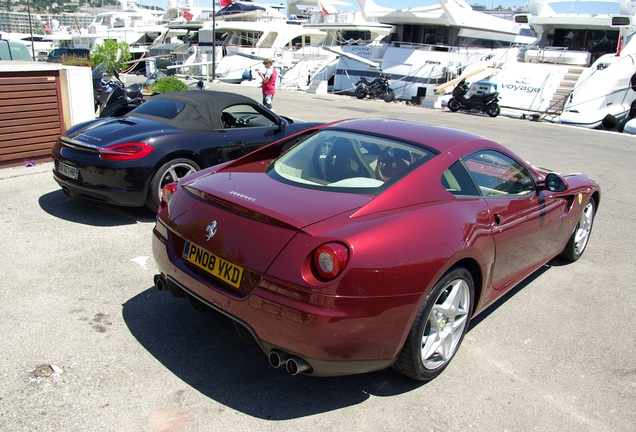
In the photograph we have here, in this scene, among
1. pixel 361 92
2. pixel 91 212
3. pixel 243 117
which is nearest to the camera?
pixel 91 212

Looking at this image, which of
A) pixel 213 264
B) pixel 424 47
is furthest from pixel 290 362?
pixel 424 47

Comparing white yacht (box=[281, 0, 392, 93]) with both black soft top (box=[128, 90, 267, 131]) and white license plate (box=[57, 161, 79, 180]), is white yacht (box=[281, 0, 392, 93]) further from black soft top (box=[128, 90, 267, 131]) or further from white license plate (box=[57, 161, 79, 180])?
white license plate (box=[57, 161, 79, 180])

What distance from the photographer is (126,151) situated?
5.57 metres

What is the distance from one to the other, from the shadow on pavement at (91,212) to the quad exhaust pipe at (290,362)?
3632 mm

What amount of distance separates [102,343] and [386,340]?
1.85 metres

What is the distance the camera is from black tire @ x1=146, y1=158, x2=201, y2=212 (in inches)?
226

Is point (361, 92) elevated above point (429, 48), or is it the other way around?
point (429, 48)

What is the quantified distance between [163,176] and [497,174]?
3.48m

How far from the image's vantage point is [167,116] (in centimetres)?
638

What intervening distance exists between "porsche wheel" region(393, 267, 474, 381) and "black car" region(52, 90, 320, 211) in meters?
3.65

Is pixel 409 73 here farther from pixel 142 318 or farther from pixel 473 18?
pixel 142 318

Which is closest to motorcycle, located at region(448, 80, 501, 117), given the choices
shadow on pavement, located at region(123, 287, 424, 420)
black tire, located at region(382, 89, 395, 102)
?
black tire, located at region(382, 89, 395, 102)

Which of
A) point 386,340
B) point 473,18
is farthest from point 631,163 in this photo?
point 473,18

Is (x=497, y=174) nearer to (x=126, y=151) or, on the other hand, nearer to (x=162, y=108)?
(x=126, y=151)
